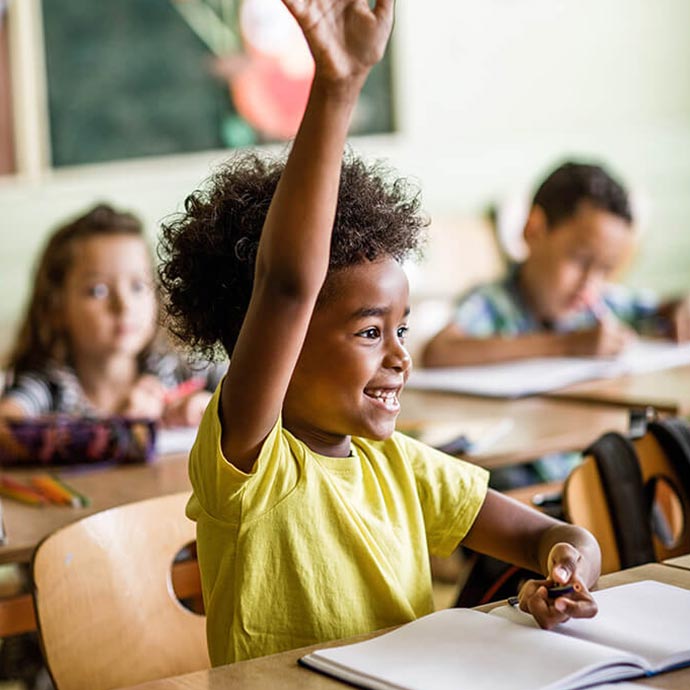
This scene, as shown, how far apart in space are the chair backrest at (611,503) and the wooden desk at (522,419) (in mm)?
329

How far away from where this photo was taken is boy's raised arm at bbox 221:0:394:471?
0.95 metres

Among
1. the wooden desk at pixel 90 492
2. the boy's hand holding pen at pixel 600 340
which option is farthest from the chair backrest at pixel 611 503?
the boy's hand holding pen at pixel 600 340

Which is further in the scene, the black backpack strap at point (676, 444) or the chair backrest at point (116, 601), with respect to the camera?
the black backpack strap at point (676, 444)

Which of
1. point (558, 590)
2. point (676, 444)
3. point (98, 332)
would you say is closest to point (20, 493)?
point (98, 332)

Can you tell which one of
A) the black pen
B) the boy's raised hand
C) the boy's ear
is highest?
the boy's raised hand

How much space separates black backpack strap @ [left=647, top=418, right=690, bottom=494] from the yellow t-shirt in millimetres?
585

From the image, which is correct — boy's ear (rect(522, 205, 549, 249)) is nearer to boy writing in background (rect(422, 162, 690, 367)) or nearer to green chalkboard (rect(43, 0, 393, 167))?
boy writing in background (rect(422, 162, 690, 367))

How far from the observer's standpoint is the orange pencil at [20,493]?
6.38 ft

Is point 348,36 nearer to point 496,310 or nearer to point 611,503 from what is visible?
point 611,503

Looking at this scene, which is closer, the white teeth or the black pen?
the black pen

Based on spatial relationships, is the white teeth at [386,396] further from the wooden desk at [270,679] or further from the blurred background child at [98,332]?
the blurred background child at [98,332]

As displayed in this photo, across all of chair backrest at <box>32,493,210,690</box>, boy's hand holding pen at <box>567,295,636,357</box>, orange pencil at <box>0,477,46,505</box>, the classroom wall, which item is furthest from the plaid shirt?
chair backrest at <box>32,493,210,690</box>

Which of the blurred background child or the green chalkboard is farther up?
the green chalkboard

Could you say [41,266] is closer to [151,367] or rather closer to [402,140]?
[151,367]
